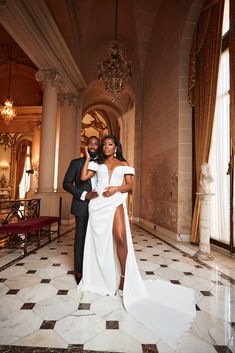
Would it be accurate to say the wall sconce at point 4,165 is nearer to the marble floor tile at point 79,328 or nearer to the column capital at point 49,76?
the column capital at point 49,76

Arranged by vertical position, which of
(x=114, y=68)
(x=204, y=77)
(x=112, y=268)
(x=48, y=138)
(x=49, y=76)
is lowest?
(x=112, y=268)

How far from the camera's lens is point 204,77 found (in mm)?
5688

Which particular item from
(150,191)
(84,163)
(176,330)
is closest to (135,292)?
(176,330)

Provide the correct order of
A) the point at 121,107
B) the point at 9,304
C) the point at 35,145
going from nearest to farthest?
the point at 9,304 < the point at 35,145 < the point at 121,107

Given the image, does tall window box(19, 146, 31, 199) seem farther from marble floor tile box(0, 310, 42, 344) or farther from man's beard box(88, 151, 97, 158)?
marble floor tile box(0, 310, 42, 344)

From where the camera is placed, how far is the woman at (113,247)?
2.52 m

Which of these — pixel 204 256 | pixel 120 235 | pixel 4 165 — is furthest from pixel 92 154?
pixel 4 165

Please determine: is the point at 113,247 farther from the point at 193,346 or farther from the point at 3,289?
the point at 3,289

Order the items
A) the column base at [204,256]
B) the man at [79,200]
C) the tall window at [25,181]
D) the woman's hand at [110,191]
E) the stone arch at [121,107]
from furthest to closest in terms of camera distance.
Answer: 1. the tall window at [25,181]
2. the stone arch at [121,107]
3. the column base at [204,256]
4. the man at [79,200]
5. the woman's hand at [110,191]

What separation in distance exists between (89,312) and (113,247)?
0.77 metres

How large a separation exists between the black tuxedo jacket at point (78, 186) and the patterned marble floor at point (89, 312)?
1045 mm

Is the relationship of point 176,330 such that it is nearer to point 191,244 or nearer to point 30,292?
point 30,292

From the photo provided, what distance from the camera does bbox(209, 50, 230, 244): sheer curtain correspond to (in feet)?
16.3

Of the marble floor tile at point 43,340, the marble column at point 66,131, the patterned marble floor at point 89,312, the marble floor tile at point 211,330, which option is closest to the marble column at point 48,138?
the marble column at point 66,131
